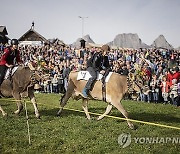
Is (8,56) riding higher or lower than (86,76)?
higher

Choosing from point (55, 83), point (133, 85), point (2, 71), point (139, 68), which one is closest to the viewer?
point (133, 85)

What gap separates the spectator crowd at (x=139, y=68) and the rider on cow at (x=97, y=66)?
5.84ft

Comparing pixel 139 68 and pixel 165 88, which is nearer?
pixel 165 88

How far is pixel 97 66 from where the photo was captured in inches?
429

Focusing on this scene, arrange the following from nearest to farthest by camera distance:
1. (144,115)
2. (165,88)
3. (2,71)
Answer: (2,71) → (144,115) → (165,88)

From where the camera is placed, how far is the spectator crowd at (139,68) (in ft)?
53.8

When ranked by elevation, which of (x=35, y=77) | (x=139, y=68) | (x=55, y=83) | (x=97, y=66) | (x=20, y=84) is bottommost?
(x=55, y=83)

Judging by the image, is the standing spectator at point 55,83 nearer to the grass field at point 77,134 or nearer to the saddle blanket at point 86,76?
the grass field at point 77,134

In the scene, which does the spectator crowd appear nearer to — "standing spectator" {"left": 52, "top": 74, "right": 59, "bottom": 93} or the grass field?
"standing spectator" {"left": 52, "top": 74, "right": 59, "bottom": 93}

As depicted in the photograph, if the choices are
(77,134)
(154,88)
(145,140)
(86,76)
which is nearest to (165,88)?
(154,88)

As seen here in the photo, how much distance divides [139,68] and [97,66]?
820 centimetres

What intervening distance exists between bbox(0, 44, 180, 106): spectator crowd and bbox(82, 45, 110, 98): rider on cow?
5.84 feet

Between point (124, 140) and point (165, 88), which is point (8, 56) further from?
point (165, 88)

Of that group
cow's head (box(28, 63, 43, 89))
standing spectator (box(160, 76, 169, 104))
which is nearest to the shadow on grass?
cow's head (box(28, 63, 43, 89))
